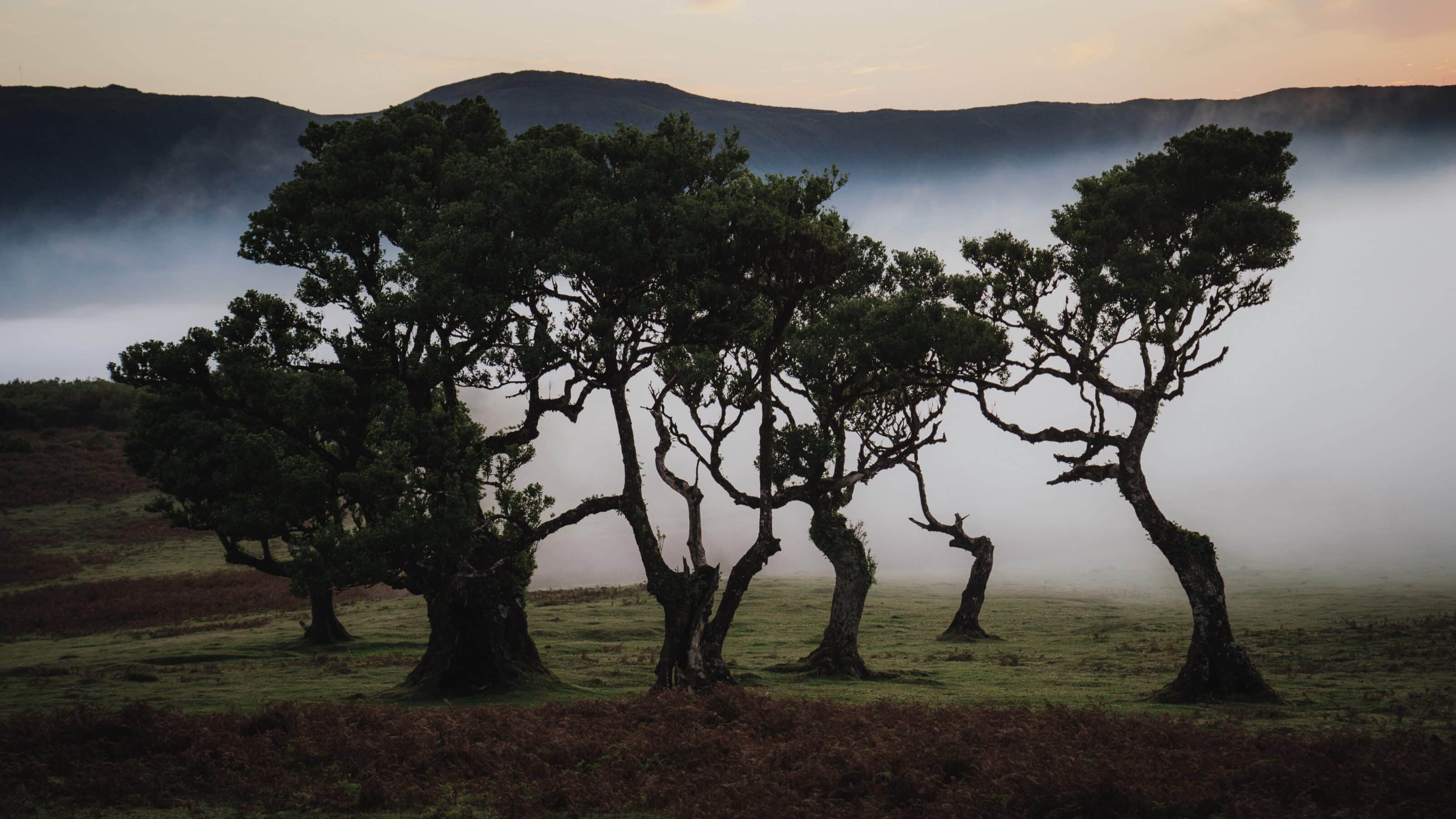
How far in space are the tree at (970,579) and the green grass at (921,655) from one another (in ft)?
5.33

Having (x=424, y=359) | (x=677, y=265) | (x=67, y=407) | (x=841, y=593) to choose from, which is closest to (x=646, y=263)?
(x=677, y=265)

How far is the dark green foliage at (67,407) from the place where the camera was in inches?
5655

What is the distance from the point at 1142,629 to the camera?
188ft

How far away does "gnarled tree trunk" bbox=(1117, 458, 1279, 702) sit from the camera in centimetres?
3145

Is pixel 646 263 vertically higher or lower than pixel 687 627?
higher

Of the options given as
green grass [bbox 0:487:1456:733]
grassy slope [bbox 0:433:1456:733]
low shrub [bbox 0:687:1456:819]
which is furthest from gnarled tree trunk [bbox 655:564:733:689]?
grassy slope [bbox 0:433:1456:733]

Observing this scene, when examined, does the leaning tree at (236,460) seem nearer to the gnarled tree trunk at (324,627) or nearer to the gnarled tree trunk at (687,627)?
the gnarled tree trunk at (324,627)

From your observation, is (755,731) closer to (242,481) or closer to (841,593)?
(841,593)

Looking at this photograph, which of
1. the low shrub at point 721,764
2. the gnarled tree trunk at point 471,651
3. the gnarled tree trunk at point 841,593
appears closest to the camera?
the low shrub at point 721,764

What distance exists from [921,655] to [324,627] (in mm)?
32823

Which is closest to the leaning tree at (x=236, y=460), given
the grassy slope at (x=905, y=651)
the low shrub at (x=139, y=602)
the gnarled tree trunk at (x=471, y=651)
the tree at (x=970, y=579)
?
the gnarled tree trunk at (x=471, y=651)

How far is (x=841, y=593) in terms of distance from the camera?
139 feet

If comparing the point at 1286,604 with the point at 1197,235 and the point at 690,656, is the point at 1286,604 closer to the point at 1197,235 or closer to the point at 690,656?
the point at 1197,235

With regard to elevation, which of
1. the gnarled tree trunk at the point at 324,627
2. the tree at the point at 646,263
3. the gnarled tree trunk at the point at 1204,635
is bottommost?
the gnarled tree trunk at the point at 324,627
